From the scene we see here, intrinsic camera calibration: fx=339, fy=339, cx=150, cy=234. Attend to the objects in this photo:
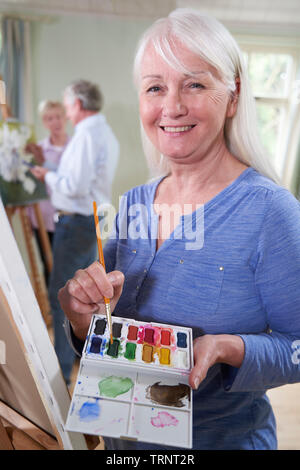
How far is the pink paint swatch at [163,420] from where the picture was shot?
39 cm

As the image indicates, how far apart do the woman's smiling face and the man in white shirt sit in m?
0.14

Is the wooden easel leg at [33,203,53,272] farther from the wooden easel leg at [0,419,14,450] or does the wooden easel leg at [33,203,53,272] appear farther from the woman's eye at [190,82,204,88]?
the woman's eye at [190,82,204,88]

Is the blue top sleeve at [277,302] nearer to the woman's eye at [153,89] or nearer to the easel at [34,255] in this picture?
the woman's eye at [153,89]

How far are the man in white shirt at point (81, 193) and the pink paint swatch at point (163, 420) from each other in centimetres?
22

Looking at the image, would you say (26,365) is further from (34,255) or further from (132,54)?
(132,54)

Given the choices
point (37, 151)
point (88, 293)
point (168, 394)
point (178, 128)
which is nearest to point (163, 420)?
point (168, 394)

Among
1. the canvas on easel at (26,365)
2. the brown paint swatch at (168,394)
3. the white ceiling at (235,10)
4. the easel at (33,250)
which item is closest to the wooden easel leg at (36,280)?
the easel at (33,250)

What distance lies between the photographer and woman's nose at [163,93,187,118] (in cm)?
42

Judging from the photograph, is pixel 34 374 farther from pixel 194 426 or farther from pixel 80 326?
pixel 194 426

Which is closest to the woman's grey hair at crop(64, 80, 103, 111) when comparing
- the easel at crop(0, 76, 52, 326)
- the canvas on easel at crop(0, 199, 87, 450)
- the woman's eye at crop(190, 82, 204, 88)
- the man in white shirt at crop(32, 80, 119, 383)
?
the man in white shirt at crop(32, 80, 119, 383)

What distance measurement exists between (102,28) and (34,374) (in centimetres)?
52

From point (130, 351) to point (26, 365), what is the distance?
146mm

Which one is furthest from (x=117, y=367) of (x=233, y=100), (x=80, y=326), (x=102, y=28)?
(x=102, y=28)

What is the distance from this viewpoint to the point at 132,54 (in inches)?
19.3
